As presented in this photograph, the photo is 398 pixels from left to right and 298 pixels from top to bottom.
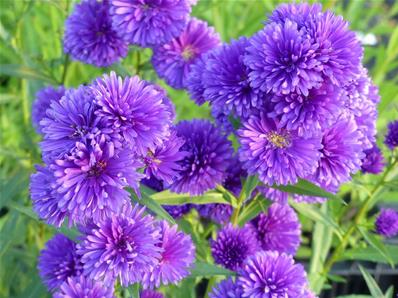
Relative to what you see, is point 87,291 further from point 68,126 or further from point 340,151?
point 340,151

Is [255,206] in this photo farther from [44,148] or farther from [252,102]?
[44,148]

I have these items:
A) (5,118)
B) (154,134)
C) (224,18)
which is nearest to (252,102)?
(154,134)

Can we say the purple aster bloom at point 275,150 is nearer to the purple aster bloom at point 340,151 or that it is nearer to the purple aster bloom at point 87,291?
the purple aster bloom at point 340,151

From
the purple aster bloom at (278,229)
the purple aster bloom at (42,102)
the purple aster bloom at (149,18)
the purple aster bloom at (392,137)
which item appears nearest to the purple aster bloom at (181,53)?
the purple aster bloom at (149,18)

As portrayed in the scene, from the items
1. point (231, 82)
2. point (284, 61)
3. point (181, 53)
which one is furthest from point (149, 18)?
point (284, 61)

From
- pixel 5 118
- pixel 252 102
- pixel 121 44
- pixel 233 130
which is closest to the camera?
pixel 252 102
